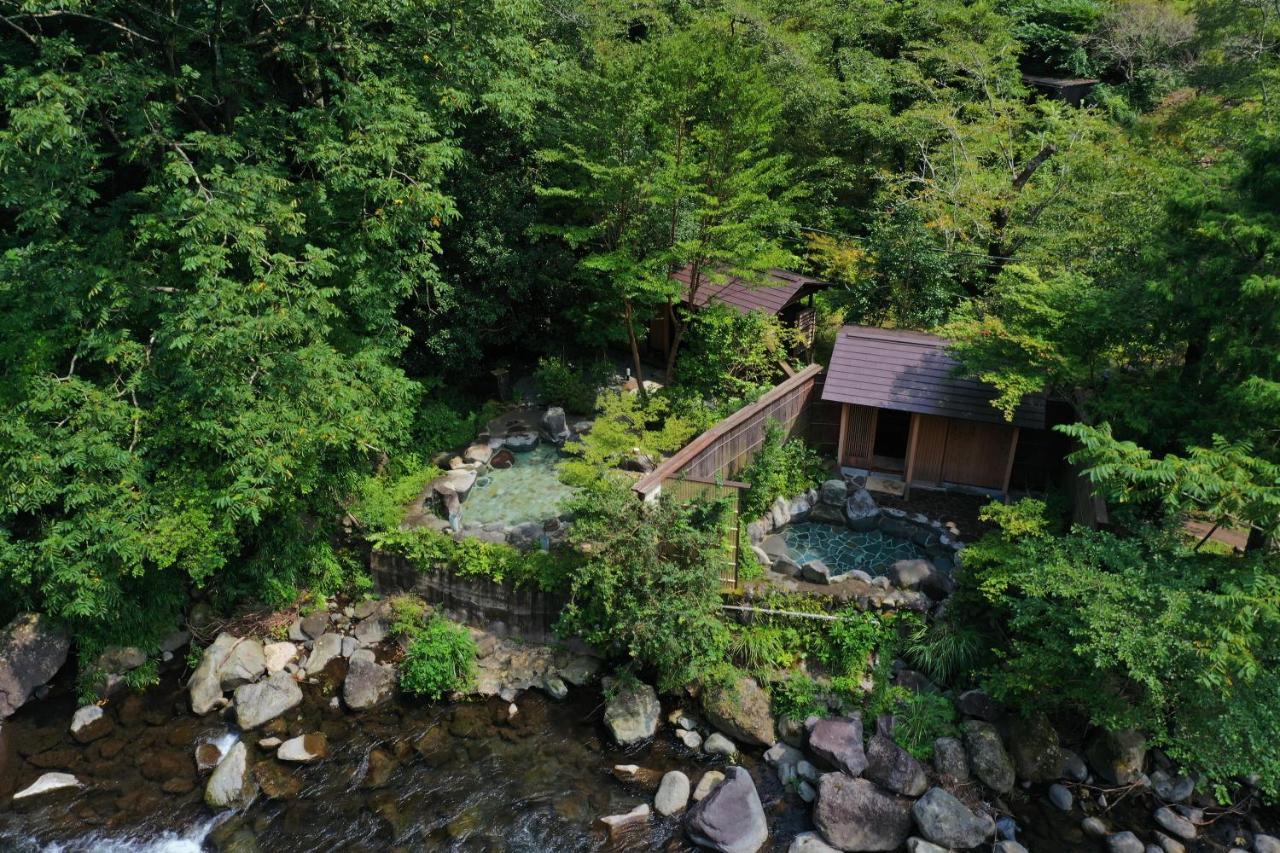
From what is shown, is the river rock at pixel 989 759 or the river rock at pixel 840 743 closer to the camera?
the river rock at pixel 989 759

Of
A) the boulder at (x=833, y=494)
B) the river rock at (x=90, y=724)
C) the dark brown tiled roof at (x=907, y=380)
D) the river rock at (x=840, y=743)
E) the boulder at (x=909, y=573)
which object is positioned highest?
the dark brown tiled roof at (x=907, y=380)

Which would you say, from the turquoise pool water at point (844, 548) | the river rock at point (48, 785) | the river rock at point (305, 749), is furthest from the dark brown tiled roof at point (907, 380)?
the river rock at point (48, 785)

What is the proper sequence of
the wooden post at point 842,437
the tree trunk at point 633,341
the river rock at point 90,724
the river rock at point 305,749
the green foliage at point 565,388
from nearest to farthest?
the river rock at point 305,749 → the river rock at point 90,724 → the wooden post at point 842,437 → the tree trunk at point 633,341 → the green foliage at point 565,388

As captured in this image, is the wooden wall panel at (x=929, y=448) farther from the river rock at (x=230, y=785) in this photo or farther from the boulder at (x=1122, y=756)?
the river rock at (x=230, y=785)

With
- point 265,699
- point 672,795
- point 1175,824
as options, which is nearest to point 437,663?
point 265,699

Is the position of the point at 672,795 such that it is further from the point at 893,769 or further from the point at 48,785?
the point at 48,785

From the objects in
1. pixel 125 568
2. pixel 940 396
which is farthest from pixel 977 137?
pixel 125 568
